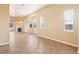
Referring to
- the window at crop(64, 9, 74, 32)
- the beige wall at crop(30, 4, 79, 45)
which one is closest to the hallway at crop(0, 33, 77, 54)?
the beige wall at crop(30, 4, 79, 45)

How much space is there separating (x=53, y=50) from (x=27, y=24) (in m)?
1.30

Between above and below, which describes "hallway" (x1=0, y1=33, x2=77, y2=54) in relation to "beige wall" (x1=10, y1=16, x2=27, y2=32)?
below

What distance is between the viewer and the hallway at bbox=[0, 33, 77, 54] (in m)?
4.44

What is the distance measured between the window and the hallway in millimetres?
663

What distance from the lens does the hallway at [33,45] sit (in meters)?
4.44

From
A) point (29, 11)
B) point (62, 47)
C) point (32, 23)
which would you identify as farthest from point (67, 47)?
point (29, 11)

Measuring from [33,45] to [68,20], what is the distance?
1.55 meters

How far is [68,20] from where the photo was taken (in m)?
4.86

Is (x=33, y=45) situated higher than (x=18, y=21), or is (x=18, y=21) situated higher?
(x=18, y=21)

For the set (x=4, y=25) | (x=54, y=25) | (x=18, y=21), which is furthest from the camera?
(x=54, y=25)

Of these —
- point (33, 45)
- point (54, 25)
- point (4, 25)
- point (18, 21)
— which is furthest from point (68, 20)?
point (4, 25)

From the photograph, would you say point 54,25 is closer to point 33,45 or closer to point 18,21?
point 33,45

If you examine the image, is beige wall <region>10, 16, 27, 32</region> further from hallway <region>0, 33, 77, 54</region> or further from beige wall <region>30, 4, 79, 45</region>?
beige wall <region>30, 4, 79, 45</region>
